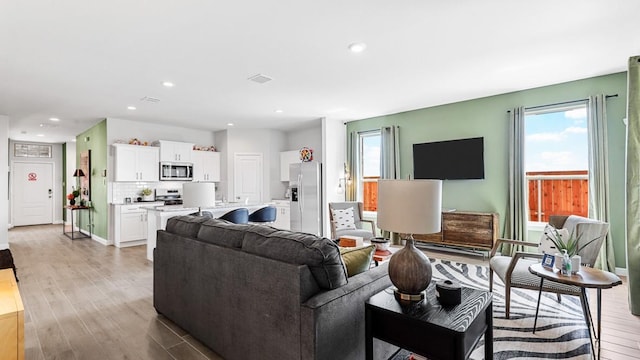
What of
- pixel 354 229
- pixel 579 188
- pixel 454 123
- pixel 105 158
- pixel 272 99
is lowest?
pixel 354 229

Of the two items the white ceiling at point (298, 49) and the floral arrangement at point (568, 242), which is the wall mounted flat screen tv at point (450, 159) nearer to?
the white ceiling at point (298, 49)

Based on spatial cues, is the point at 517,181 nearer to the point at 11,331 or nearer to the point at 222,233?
the point at 222,233


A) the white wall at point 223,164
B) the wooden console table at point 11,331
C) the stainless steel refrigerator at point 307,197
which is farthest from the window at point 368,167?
the wooden console table at point 11,331

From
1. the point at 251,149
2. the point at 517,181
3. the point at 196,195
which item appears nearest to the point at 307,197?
the point at 251,149

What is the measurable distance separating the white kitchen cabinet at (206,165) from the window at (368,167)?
363cm

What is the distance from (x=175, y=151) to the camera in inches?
277

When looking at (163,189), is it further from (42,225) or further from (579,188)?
(579,188)

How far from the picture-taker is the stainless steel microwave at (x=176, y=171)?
22.5 ft

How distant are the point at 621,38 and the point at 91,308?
19.2 feet

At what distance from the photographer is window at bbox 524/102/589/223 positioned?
439 cm

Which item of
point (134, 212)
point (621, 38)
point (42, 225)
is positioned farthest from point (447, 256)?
point (42, 225)

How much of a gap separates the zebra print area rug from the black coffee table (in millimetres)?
699

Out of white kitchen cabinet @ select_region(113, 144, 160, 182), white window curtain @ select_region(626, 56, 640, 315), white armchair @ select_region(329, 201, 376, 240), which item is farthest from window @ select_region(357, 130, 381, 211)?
white kitchen cabinet @ select_region(113, 144, 160, 182)

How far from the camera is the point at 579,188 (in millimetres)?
4445
